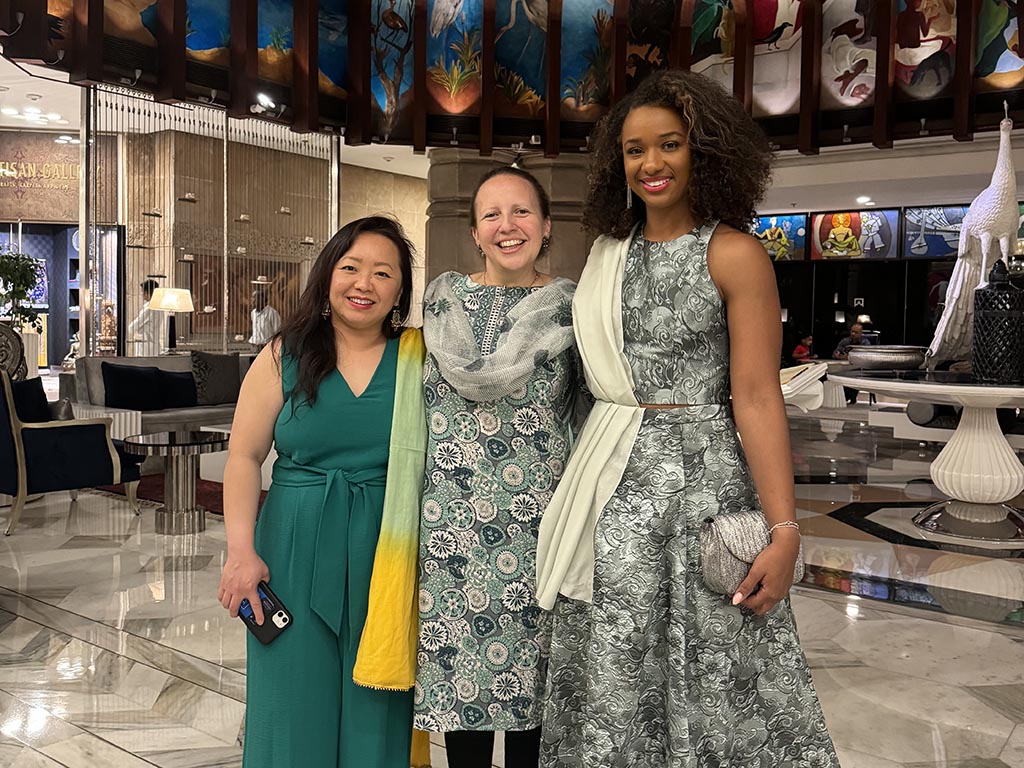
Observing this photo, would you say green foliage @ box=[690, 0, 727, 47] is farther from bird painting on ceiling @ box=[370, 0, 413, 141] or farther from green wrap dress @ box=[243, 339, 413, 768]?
green wrap dress @ box=[243, 339, 413, 768]

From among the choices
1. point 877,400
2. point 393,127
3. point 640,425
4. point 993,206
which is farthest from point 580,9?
point 877,400

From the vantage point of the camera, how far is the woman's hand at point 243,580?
6.38 feet

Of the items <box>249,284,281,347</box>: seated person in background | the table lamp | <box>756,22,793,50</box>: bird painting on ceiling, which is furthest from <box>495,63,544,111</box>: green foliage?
<box>249,284,281,347</box>: seated person in background

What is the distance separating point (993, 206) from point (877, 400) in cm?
838

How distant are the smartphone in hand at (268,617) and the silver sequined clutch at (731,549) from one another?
91cm

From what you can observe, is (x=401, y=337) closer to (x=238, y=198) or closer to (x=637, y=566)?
(x=637, y=566)

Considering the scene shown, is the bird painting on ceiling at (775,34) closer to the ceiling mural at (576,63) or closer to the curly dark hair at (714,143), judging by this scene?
the ceiling mural at (576,63)

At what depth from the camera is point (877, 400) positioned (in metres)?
14.6

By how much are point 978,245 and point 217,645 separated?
6.22 m

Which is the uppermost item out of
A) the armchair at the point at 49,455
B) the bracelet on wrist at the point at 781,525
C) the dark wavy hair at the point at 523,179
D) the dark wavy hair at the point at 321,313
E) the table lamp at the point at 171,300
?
the table lamp at the point at 171,300

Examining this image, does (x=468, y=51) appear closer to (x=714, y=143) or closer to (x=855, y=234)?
(x=714, y=143)

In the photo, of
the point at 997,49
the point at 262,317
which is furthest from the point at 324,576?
the point at 262,317

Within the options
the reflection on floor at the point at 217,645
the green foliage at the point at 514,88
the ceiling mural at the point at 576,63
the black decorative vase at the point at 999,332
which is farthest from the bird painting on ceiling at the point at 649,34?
the reflection on floor at the point at 217,645

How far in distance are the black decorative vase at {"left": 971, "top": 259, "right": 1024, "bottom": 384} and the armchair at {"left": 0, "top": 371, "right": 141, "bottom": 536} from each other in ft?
18.0
